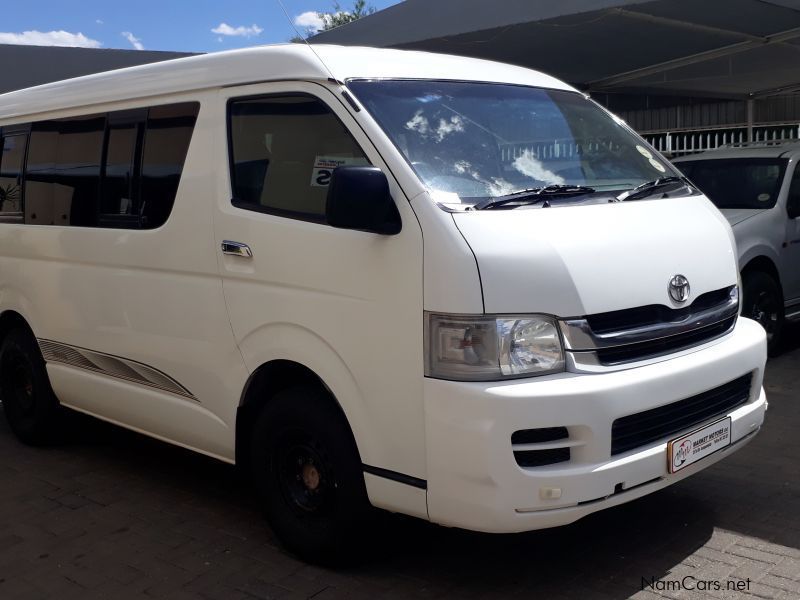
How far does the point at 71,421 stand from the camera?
6406 millimetres

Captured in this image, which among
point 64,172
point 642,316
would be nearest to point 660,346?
point 642,316

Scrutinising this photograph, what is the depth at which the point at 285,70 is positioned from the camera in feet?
13.5

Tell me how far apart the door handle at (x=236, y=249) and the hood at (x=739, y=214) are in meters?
5.20

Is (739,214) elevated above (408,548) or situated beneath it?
elevated above

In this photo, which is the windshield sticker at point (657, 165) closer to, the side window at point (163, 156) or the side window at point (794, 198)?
the side window at point (163, 156)

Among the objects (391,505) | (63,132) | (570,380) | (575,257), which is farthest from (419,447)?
(63,132)

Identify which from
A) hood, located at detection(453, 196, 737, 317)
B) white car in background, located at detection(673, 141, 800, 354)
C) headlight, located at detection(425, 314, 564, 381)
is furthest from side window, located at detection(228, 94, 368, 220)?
white car in background, located at detection(673, 141, 800, 354)

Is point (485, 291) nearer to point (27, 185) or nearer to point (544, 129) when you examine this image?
point (544, 129)

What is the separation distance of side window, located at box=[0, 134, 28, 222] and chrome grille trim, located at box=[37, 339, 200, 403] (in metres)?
0.99

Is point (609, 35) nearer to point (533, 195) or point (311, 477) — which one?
point (533, 195)

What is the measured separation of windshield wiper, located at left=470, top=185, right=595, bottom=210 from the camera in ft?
12.0

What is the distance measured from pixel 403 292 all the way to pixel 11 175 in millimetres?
4038

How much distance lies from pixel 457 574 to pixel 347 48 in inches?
97.3

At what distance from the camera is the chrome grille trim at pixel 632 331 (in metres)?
3.45
